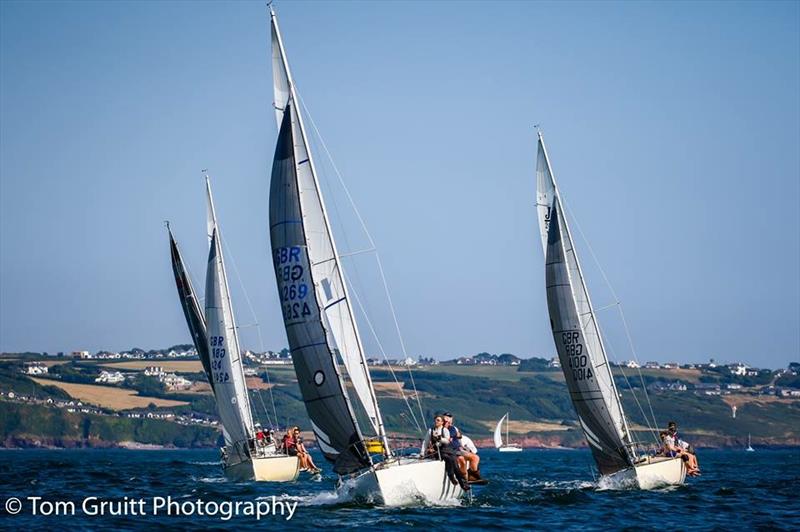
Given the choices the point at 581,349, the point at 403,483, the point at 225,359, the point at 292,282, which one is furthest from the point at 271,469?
the point at 403,483

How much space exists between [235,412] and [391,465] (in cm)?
2084

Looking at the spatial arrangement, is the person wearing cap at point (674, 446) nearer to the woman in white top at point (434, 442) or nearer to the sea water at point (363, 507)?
the sea water at point (363, 507)

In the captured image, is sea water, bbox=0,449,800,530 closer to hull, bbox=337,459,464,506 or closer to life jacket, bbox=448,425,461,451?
hull, bbox=337,459,464,506

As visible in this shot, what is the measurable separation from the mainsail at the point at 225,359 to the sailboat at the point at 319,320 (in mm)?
18003

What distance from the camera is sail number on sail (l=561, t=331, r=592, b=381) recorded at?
143ft

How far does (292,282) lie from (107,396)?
15639cm

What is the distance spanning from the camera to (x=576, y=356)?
43.7 m

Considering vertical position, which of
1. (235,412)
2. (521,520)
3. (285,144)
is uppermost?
(285,144)

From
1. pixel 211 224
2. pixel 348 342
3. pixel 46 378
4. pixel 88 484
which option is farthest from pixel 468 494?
pixel 46 378

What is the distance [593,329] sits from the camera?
4453cm

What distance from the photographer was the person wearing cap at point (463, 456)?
3294cm

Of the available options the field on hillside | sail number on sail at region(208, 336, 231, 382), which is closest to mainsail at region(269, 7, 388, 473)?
sail number on sail at region(208, 336, 231, 382)

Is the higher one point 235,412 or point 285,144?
point 285,144

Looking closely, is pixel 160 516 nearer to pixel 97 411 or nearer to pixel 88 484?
pixel 88 484
